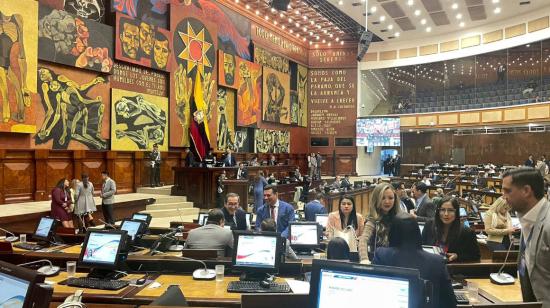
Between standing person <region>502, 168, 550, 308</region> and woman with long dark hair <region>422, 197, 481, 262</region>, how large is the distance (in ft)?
5.07

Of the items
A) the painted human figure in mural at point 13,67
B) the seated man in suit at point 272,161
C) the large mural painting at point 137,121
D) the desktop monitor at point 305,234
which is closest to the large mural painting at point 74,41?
the painted human figure in mural at point 13,67

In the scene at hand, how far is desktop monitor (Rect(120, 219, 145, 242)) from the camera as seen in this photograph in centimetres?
523

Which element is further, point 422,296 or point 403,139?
point 403,139

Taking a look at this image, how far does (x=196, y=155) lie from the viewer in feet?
48.4

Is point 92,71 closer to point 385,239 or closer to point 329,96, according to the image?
point 385,239

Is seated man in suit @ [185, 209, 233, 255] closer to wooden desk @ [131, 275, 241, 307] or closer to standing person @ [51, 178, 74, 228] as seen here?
wooden desk @ [131, 275, 241, 307]

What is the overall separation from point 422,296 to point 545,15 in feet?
67.0

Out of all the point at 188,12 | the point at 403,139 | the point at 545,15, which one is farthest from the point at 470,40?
the point at 188,12

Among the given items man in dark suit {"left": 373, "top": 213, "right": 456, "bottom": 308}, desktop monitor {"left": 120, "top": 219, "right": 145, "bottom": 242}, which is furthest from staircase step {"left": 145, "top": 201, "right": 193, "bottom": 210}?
man in dark suit {"left": 373, "top": 213, "right": 456, "bottom": 308}

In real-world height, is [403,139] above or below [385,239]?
above

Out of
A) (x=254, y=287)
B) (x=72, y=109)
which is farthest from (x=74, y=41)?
(x=254, y=287)

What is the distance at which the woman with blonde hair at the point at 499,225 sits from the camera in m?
5.48

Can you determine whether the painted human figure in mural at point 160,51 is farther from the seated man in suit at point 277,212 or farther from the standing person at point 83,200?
the seated man in suit at point 277,212

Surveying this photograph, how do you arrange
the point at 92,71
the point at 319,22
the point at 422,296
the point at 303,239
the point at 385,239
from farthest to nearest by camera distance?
the point at 319,22 → the point at 92,71 → the point at 303,239 → the point at 385,239 → the point at 422,296
